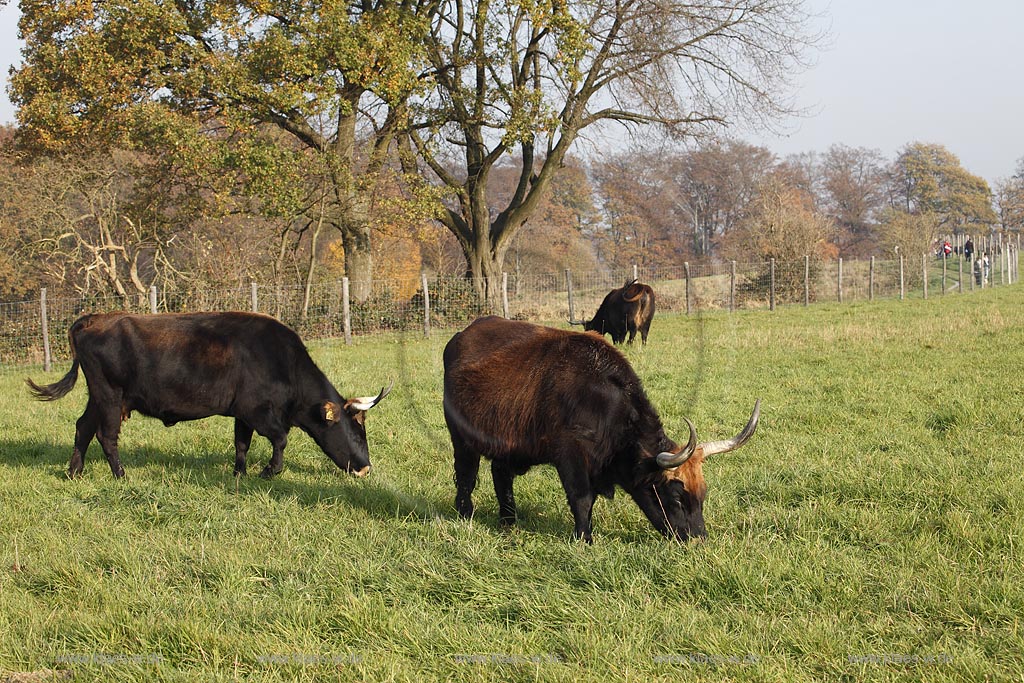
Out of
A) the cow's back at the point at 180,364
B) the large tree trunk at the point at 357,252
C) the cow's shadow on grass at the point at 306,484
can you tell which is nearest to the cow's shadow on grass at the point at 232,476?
the cow's shadow on grass at the point at 306,484

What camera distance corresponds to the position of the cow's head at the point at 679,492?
454 cm

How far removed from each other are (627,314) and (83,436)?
10.4 metres

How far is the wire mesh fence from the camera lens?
16922mm

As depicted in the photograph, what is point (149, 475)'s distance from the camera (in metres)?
6.57

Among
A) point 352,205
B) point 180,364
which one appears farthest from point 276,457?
point 352,205

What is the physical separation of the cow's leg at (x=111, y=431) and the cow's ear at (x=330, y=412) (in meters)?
1.64

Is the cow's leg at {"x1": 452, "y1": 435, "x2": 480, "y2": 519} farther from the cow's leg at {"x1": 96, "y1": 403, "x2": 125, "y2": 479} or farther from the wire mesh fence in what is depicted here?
the wire mesh fence

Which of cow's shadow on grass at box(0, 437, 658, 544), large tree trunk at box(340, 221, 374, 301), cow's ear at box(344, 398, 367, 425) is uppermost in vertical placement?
large tree trunk at box(340, 221, 374, 301)

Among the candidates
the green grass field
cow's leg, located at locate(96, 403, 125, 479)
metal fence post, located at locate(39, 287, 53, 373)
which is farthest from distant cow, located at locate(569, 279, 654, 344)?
metal fence post, located at locate(39, 287, 53, 373)

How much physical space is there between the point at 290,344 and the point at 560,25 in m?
16.4

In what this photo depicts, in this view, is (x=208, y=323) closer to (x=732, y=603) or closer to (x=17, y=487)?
(x=17, y=487)

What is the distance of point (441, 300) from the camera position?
21.2 meters

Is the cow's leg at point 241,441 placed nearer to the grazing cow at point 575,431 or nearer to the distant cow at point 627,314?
the grazing cow at point 575,431

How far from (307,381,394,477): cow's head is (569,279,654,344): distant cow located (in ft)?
27.9
